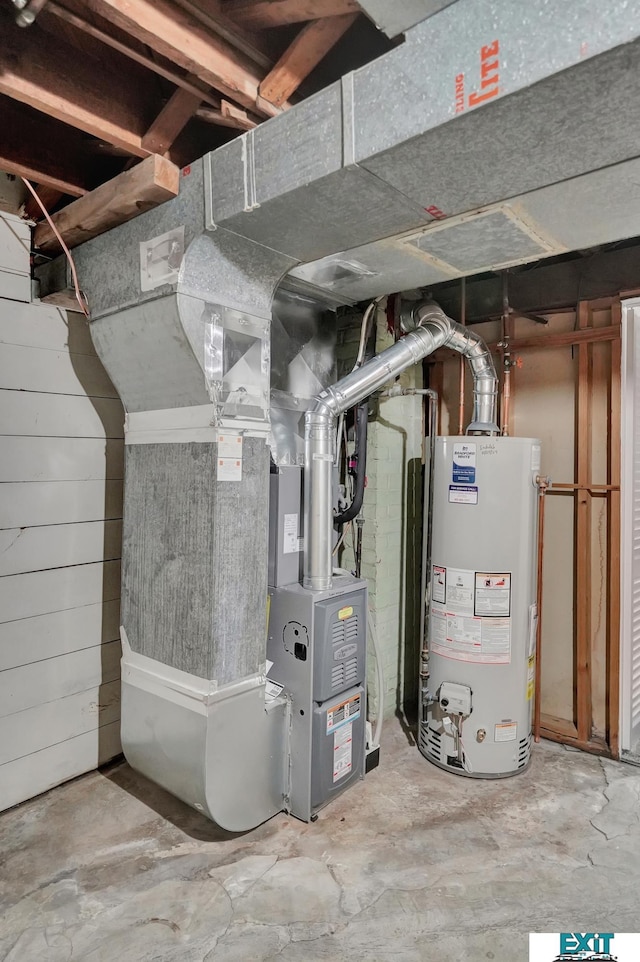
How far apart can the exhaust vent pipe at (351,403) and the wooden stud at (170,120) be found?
3.52 feet

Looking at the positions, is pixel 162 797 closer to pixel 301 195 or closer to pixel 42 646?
pixel 42 646

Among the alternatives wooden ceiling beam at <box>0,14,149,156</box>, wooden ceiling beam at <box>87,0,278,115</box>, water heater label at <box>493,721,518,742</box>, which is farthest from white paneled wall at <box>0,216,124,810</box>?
water heater label at <box>493,721,518,742</box>

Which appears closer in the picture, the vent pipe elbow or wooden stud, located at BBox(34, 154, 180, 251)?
wooden stud, located at BBox(34, 154, 180, 251)

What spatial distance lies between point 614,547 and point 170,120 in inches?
103

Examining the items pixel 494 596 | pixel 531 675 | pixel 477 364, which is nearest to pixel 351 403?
pixel 477 364

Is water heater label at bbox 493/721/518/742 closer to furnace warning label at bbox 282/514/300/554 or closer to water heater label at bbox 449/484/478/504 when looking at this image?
water heater label at bbox 449/484/478/504

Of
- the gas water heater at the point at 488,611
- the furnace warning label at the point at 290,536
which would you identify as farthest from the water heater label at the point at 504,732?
the furnace warning label at the point at 290,536

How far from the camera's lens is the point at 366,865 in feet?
6.13

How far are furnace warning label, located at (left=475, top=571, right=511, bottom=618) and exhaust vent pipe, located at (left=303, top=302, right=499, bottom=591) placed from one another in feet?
2.33

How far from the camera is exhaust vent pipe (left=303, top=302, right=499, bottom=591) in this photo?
2.24 m

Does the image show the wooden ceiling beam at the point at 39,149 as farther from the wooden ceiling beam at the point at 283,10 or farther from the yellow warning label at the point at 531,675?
the yellow warning label at the point at 531,675

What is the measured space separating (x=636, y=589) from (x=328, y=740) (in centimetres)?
169

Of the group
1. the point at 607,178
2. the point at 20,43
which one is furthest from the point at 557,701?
the point at 20,43

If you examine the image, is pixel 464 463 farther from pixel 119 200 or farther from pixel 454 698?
pixel 119 200
